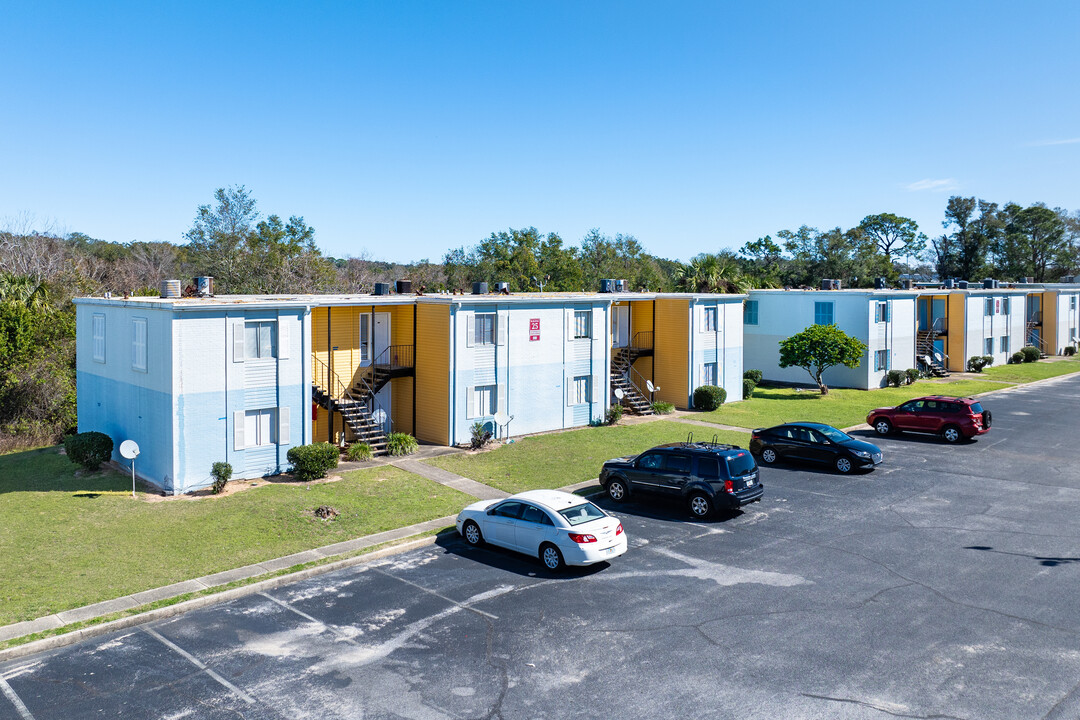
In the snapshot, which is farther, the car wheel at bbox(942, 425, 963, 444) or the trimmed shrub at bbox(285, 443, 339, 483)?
the car wheel at bbox(942, 425, 963, 444)

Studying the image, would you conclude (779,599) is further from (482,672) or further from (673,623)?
(482,672)

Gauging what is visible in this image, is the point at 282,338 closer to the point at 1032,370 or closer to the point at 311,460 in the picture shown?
the point at 311,460

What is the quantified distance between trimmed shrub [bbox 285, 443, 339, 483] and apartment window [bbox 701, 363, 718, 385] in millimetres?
21001

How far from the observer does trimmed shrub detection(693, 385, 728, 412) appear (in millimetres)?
38500

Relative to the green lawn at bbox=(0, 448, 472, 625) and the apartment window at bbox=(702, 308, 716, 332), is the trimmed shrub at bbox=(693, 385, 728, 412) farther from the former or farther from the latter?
the green lawn at bbox=(0, 448, 472, 625)

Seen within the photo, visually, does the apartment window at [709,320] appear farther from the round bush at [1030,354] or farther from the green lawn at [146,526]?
the round bush at [1030,354]

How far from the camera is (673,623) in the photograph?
1392 cm

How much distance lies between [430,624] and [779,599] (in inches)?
248

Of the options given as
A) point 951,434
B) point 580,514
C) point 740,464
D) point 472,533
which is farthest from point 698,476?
point 951,434

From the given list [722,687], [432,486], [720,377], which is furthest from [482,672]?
Answer: [720,377]

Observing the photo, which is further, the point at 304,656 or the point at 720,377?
the point at 720,377

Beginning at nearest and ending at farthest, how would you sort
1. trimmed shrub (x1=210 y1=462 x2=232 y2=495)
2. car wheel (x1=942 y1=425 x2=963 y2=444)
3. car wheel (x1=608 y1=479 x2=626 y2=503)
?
car wheel (x1=608 y1=479 x2=626 y2=503)
trimmed shrub (x1=210 y1=462 x2=232 y2=495)
car wheel (x1=942 y1=425 x2=963 y2=444)

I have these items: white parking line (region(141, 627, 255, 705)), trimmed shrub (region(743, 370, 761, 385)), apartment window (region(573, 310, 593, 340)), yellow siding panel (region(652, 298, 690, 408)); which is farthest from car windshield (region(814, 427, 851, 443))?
trimmed shrub (region(743, 370, 761, 385))

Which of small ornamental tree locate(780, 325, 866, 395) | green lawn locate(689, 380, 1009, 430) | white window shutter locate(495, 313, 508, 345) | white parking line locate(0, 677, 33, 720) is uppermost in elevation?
white window shutter locate(495, 313, 508, 345)
